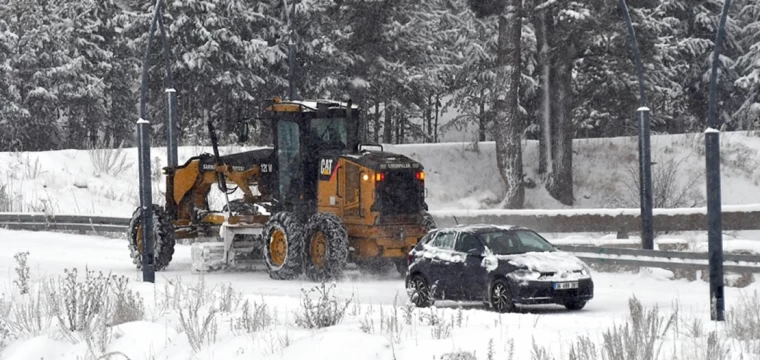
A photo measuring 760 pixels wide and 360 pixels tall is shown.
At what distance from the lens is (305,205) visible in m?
23.2

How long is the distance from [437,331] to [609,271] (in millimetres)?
11149

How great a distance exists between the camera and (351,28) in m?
49.2

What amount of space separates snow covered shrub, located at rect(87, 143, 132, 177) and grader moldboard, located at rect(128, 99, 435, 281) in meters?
15.7

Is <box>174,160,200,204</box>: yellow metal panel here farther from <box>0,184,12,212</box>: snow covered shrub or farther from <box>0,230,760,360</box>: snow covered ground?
<box>0,184,12,212</box>: snow covered shrub

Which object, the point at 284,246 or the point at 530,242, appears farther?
the point at 284,246

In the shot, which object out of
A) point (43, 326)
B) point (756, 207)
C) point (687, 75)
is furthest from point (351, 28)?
point (43, 326)

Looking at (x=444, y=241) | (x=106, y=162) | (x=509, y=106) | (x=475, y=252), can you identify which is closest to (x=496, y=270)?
(x=475, y=252)

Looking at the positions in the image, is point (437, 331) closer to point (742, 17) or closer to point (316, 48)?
point (316, 48)

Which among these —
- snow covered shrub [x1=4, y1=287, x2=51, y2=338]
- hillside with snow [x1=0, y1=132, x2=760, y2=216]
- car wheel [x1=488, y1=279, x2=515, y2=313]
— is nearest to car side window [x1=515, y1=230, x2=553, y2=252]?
car wheel [x1=488, y1=279, x2=515, y2=313]

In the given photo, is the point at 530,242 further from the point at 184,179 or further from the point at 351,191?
the point at 184,179

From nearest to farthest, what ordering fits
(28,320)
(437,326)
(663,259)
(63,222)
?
(437,326)
(28,320)
(663,259)
(63,222)

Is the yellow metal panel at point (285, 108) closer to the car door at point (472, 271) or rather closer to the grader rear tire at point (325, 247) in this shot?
the grader rear tire at point (325, 247)

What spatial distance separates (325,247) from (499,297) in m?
5.26

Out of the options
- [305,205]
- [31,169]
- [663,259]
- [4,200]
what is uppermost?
[31,169]
